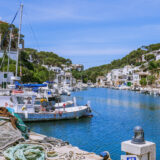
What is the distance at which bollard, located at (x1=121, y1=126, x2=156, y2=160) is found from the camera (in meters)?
6.38

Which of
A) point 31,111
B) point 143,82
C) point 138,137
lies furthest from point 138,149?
point 143,82

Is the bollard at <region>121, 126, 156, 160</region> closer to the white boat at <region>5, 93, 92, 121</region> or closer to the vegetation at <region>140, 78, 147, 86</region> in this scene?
the white boat at <region>5, 93, 92, 121</region>

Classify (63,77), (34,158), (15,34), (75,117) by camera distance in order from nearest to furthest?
(34,158)
(75,117)
(15,34)
(63,77)

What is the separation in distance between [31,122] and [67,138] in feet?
20.3

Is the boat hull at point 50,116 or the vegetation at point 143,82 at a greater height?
the vegetation at point 143,82

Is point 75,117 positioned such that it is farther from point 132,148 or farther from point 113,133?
point 132,148

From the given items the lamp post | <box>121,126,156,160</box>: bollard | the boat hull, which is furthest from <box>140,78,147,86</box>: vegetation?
the lamp post

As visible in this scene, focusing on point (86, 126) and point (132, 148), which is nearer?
point (132, 148)

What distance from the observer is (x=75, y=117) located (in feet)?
91.6

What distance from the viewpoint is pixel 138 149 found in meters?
6.39

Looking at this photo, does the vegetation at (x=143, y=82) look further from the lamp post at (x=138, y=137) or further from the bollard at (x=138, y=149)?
the lamp post at (x=138, y=137)

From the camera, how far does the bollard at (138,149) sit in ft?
20.9

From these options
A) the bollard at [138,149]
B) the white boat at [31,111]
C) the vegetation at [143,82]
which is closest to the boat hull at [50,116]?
the white boat at [31,111]

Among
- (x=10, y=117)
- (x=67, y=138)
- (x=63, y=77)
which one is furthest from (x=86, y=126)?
(x=63, y=77)
